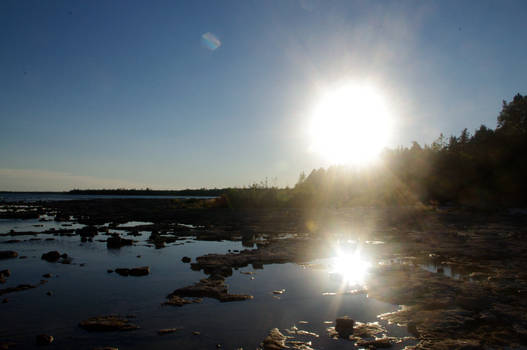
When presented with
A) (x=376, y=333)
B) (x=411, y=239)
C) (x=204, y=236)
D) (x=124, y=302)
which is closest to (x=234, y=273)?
(x=124, y=302)

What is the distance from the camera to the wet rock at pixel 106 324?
6078 millimetres

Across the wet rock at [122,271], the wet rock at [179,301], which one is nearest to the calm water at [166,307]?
the wet rock at [179,301]

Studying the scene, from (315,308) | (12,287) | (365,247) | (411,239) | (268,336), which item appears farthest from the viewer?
(411,239)

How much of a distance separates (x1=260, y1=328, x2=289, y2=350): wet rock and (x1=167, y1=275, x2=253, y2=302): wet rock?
2.02 meters

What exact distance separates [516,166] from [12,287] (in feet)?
194

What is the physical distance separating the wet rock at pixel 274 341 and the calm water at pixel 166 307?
0.52 feet

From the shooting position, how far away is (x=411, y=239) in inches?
682

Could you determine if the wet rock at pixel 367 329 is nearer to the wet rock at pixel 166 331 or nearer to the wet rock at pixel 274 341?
the wet rock at pixel 274 341

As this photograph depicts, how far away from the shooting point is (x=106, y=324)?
20.3 feet

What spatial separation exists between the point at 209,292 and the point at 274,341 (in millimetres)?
2947

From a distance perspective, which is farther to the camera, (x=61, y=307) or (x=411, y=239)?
(x=411, y=239)

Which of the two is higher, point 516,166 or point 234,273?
point 516,166

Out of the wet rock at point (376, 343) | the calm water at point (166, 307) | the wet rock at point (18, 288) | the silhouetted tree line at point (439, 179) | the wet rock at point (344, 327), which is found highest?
the silhouetted tree line at point (439, 179)

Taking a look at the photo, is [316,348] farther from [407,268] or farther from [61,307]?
[407,268]
